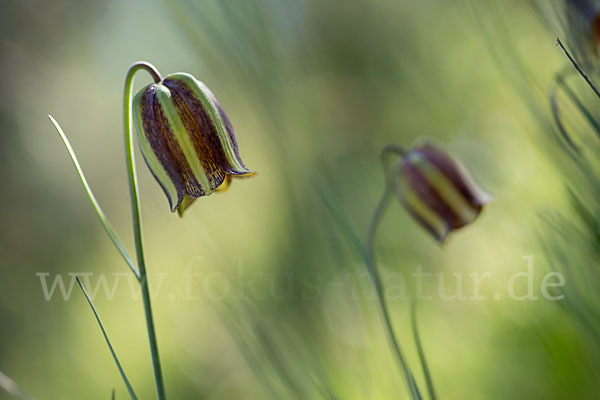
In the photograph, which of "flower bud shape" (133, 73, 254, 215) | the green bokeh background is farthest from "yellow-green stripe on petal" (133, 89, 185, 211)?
the green bokeh background

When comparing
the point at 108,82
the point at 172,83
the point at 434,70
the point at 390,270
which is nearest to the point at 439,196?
the point at 172,83

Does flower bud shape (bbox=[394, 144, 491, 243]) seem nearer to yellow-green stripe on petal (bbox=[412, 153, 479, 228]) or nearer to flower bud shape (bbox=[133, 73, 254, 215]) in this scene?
yellow-green stripe on petal (bbox=[412, 153, 479, 228])

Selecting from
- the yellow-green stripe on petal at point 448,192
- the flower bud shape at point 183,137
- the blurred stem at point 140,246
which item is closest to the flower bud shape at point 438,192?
the yellow-green stripe on petal at point 448,192

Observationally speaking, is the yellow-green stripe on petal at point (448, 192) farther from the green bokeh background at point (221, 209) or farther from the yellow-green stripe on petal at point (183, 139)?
the green bokeh background at point (221, 209)

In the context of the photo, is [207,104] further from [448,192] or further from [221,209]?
[221,209]

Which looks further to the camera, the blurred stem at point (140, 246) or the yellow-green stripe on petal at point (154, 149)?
the yellow-green stripe on petal at point (154, 149)

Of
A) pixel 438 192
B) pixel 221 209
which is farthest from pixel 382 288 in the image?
pixel 221 209
